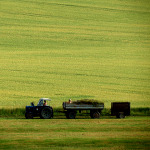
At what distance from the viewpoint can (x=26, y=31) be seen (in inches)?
2499

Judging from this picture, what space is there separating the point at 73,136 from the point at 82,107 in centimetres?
1108

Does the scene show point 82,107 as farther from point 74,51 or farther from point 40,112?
point 74,51

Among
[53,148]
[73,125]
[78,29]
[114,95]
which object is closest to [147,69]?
[114,95]

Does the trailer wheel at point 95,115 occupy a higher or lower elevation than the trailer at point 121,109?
lower

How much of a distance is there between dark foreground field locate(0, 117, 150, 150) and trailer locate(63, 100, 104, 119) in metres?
4.66

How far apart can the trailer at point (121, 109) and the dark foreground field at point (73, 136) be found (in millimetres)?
6175

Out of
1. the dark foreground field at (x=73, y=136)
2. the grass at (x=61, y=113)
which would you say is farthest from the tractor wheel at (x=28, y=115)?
the dark foreground field at (x=73, y=136)

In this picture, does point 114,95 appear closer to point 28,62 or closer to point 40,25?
point 28,62

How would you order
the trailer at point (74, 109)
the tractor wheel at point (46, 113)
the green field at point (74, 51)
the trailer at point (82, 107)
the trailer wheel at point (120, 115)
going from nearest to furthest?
the tractor wheel at point (46, 113)
the trailer at point (74, 109)
the trailer at point (82, 107)
the trailer wheel at point (120, 115)
the green field at point (74, 51)

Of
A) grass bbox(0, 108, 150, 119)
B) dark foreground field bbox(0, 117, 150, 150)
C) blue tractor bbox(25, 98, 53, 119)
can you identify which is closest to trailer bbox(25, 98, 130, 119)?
blue tractor bbox(25, 98, 53, 119)

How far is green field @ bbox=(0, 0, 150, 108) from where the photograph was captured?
43031 mm

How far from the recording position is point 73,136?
21547 mm

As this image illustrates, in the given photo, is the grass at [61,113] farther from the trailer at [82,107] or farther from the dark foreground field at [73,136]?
the dark foreground field at [73,136]

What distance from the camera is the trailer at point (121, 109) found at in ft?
109
